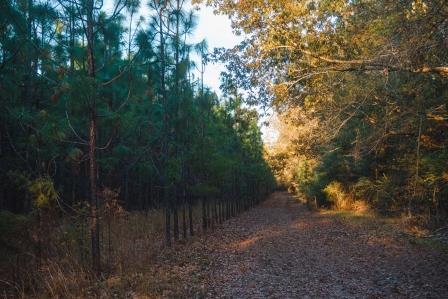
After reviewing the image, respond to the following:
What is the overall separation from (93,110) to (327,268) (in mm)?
7350

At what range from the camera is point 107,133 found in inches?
618

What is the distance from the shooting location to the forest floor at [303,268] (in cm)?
797

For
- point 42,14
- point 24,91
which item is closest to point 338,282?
point 42,14

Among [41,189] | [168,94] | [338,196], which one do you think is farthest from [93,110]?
[338,196]

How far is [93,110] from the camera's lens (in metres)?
8.13

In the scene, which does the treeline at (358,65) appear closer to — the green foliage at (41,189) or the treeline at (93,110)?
the treeline at (93,110)

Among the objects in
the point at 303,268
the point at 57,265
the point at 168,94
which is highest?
the point at 168,94

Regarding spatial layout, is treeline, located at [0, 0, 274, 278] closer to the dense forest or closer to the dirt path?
the dense forest

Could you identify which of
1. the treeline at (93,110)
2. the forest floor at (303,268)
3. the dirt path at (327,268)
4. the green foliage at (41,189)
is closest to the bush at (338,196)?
the treeline at (93,110)

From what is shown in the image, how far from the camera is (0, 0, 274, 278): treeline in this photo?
Result: 8109 millimetres

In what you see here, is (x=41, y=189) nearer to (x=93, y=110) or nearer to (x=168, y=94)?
(x=93, y=110)

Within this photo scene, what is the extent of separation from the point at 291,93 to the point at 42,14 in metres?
6.38

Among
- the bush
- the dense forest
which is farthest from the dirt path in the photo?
the bush

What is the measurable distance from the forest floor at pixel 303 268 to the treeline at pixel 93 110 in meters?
1.79
